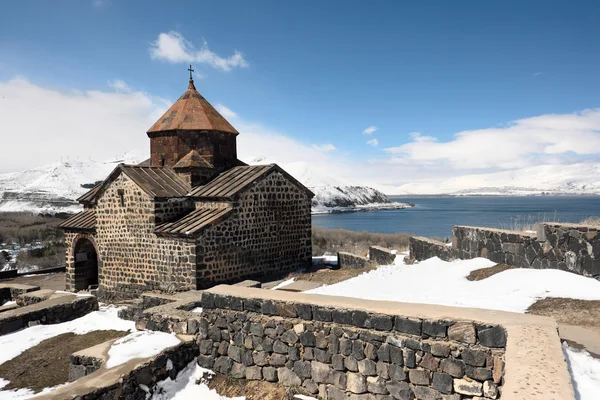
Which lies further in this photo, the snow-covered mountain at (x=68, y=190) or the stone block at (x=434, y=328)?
the snow-covered mountain at (x=68, y=190)

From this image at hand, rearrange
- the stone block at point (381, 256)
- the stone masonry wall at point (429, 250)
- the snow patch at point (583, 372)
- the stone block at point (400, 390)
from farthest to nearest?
the stone block at point (381, 256), the stone masonry wall at point (429, 250), the stone block at point (400, 390), the snow patch at point (583, 372)

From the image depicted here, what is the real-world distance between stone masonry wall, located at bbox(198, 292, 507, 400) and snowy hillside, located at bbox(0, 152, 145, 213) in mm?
63412

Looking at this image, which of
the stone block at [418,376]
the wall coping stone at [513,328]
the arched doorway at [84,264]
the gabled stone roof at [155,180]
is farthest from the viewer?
the arched doorway at [84,264]

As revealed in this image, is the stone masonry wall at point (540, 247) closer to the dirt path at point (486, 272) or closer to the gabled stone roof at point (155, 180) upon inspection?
the dirt path at point (486, 272)

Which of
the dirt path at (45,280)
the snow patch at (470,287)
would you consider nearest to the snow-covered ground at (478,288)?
the snow patch at (470,287)

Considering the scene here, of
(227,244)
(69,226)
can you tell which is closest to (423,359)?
(227,244)

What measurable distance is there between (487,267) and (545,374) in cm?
622

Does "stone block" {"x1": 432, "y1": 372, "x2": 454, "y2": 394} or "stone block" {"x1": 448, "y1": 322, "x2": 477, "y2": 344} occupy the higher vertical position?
"stone block" {"x1": 448, "y1": 322, "x2": 477, "y2": 344}

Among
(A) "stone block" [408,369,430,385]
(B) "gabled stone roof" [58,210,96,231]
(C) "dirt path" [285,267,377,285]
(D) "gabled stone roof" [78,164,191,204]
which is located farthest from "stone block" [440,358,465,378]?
(B) "gabled stone roof" [58,210,96,231]

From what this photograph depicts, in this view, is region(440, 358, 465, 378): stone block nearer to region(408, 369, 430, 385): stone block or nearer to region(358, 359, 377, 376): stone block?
region(408, 369, 430, 385): stone block

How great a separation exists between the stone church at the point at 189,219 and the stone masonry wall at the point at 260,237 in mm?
30

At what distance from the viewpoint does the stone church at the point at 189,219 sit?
452 inches

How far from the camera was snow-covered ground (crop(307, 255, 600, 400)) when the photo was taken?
638 cm

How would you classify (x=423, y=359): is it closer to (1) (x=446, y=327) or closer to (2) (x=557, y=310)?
(1) (x=446, y=327)
